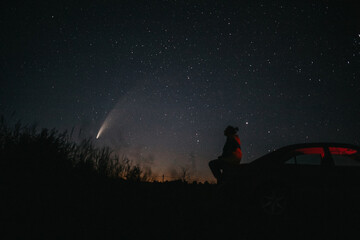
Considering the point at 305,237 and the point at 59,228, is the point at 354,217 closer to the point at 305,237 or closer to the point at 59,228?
the point at 305,237

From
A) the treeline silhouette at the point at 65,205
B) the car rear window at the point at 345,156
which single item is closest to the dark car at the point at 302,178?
the car rear window at the point at 345,156

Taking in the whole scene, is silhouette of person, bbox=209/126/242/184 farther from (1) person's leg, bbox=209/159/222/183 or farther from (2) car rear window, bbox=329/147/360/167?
(2) car rear window, bbox=329/147/360/167

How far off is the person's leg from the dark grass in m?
1.04

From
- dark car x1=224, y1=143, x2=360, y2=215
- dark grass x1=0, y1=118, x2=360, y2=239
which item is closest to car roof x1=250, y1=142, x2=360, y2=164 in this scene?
dark car x1=224, y1=143, x2=360, y2=215

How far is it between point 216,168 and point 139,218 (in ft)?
9.02

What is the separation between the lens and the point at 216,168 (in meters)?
5.96

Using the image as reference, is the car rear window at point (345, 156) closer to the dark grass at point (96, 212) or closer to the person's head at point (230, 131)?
the dark grass at point (96, 212)

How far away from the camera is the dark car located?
12.7ft

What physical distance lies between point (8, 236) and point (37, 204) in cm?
116

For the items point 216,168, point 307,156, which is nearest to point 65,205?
point 216,168

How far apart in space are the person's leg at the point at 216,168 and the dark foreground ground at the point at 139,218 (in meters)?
1.17

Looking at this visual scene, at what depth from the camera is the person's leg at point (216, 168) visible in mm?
5941

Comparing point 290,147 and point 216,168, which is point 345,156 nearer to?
point 290,147

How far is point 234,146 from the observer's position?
600 centimetres
